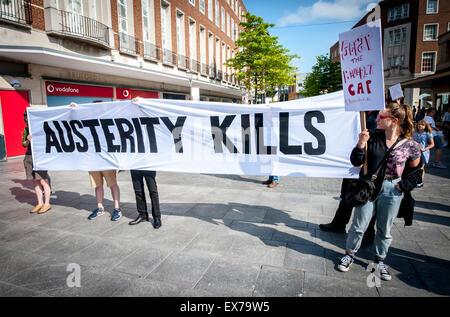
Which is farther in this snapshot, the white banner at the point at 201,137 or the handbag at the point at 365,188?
the white banner at the point at 201,137

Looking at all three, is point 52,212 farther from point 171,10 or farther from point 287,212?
point 171,10

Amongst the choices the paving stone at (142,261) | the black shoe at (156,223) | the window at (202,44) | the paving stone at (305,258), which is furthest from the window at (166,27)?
the paving stone at (305,258)

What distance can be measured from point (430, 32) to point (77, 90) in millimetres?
45534

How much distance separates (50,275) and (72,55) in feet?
34.9

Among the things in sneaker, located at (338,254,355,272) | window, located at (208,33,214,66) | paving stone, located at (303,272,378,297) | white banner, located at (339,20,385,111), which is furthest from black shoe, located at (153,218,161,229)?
window, located at (208,33,214,66)

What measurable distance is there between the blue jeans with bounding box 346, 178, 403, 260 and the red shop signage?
47.3ft

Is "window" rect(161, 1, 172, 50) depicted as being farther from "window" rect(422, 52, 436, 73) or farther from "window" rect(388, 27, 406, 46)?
"window" rect(388, 27, 406, 46)

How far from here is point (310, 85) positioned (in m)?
45.6

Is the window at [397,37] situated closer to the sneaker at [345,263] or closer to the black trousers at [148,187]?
the sneaker at [345,263]

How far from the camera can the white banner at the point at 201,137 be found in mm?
3648

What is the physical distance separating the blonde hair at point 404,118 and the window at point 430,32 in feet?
151

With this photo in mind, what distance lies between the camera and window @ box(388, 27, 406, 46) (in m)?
39.8
